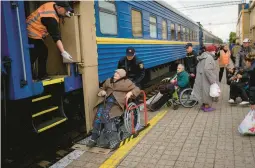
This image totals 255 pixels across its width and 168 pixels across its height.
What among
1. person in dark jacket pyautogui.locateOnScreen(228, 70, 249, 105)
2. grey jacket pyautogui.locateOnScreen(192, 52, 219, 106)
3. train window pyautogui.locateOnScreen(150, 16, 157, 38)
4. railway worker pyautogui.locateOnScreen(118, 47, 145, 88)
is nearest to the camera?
railway worker pyautogui.locateOnScreen(118, 47, 145, 88)

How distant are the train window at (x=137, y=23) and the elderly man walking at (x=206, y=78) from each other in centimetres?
230

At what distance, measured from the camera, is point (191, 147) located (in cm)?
416

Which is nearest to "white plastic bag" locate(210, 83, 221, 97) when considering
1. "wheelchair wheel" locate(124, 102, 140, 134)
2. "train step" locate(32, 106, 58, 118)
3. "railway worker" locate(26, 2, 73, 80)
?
"wheelchair wheel" locate(124, 102, 140, 134)

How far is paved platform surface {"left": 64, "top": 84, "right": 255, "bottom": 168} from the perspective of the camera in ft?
12.0

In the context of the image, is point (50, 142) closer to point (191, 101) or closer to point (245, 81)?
point (191, 101)

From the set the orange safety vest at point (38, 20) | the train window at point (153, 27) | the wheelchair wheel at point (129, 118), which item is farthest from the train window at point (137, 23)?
the orange safety vest at point (38, 20)

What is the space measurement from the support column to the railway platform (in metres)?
0.90

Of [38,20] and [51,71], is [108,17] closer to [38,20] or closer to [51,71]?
[51,71]

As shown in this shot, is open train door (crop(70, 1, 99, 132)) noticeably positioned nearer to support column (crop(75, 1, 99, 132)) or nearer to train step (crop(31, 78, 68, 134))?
support column (crop(75, 1, 99, 132))

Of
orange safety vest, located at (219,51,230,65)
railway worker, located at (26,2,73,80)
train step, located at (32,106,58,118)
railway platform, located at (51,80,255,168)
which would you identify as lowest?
railway platform, located at (51,80,255,168)

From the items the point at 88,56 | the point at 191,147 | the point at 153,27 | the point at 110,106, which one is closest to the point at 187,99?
the point at 191,147

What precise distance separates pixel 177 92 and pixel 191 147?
2.80m

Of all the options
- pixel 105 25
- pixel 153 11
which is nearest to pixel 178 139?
pixel 105 25

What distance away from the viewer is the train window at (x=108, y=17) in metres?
5.82
